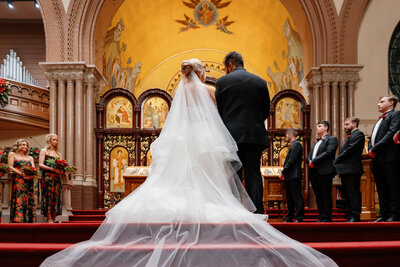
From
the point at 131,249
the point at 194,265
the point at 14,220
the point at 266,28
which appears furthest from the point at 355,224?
the point at 266,28

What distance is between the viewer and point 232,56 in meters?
5.96

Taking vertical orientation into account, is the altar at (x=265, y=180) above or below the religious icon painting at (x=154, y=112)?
below

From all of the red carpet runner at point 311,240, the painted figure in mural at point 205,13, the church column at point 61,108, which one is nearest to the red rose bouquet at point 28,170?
the red carpet runner at point 311,240

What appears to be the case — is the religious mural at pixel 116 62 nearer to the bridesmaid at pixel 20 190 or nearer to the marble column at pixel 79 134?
the marble column at pixel 79 134

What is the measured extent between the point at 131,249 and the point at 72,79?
9.96m

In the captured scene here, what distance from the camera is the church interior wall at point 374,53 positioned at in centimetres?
1366

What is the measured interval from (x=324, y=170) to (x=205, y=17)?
12364 millimetres

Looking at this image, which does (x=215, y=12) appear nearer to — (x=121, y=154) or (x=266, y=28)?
(x=266, y=28)

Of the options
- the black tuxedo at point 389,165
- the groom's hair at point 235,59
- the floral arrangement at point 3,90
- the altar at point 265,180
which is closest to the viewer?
the groom's hair at point 235,59

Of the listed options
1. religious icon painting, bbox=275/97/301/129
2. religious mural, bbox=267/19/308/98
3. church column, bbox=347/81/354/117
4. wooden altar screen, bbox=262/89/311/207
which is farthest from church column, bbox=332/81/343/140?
religious mural, bbox=267/19/308/98

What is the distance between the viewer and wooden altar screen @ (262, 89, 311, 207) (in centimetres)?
1399

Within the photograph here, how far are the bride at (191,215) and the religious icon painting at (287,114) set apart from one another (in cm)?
840

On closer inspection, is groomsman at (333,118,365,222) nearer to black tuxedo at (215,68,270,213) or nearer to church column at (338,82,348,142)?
black tuxedo at (215,68,270,213)

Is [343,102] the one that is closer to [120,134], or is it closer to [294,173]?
[294,173]
